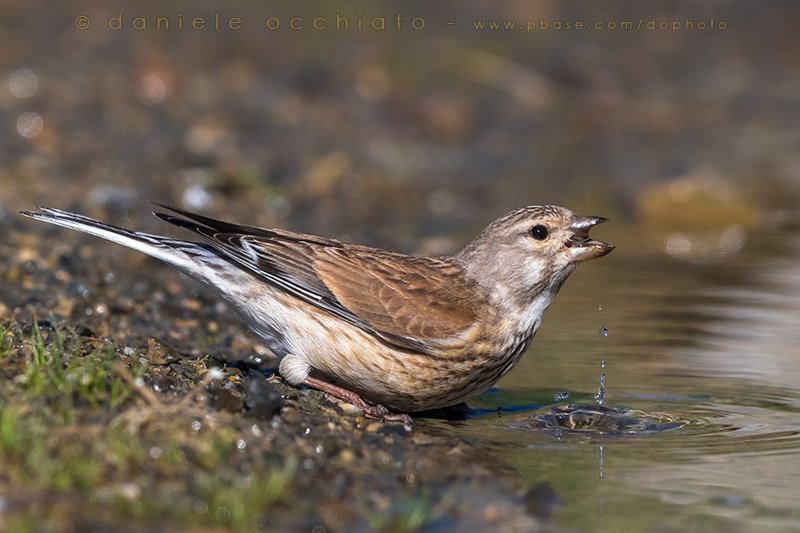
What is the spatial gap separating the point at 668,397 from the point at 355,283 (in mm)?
2083

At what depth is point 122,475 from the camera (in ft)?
14.0

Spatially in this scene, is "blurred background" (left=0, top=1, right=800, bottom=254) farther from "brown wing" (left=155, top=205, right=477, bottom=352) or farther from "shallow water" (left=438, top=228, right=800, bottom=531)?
"brown wing" (left=155, top=205, right=477, bottom=352)

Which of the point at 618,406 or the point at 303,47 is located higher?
the point at 303,47

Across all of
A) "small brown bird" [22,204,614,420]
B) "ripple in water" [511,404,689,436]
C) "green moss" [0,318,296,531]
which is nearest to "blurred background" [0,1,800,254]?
"small brown bird" [22,204,614,420]

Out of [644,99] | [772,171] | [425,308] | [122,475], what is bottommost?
[122,475]

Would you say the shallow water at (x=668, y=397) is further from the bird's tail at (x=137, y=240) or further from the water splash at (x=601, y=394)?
the bird's tail at (x=137, y=240)

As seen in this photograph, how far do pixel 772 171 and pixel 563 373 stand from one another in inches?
315

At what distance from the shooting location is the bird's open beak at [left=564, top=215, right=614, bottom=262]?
6238mm

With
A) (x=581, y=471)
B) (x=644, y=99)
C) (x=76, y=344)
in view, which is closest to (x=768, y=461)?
(x=581, y=471)

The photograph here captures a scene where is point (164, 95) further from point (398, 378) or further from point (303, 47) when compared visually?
point (398, 378)

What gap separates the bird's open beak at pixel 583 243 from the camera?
6238 millimetres

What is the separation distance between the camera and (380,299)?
242 inches

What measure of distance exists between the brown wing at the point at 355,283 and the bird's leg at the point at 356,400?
39 centimetres

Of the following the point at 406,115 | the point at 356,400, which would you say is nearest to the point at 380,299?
the point at 356,400
